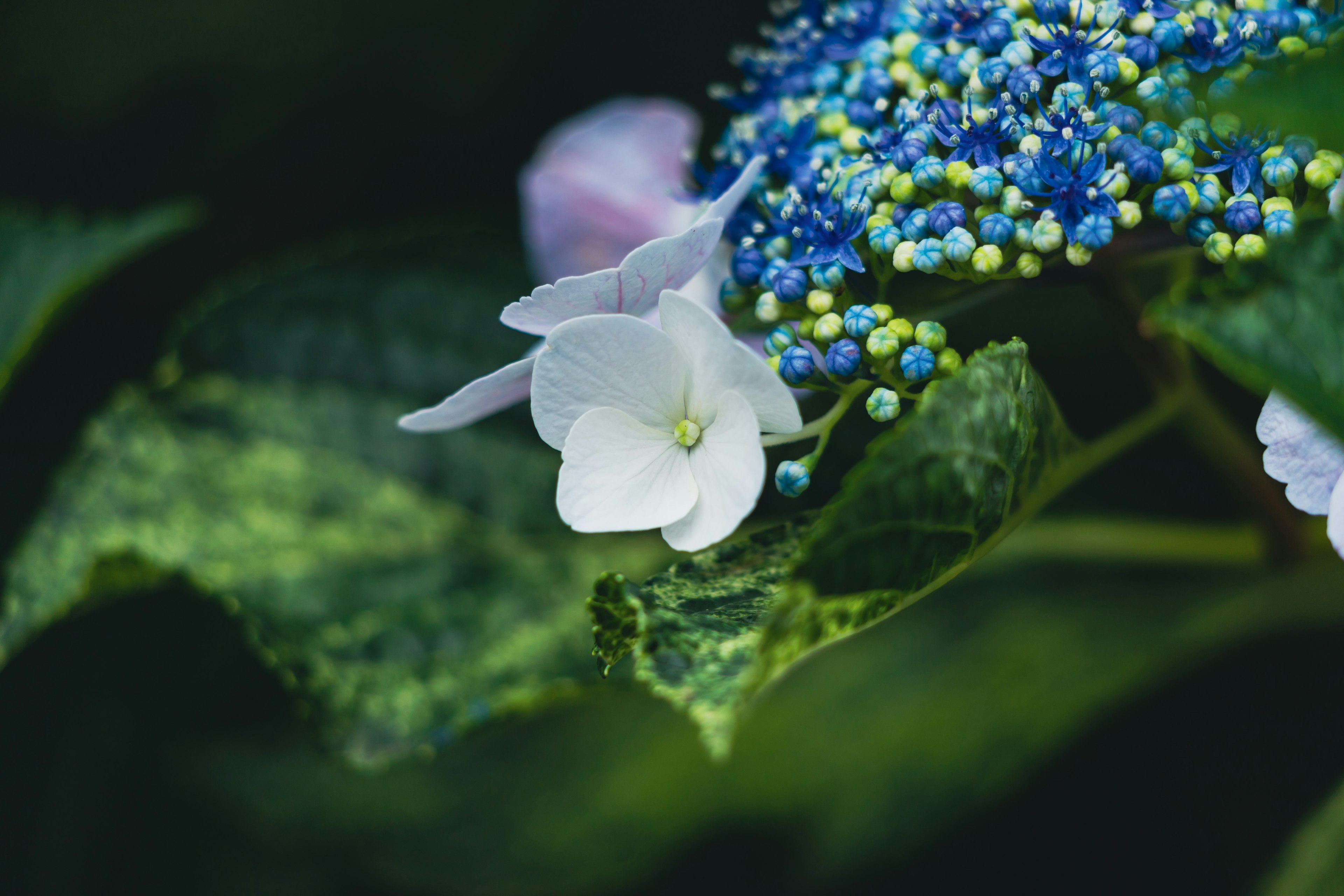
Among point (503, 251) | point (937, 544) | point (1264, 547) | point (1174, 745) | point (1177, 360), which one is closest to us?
point (937, 544)

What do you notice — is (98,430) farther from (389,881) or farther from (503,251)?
(389,881)

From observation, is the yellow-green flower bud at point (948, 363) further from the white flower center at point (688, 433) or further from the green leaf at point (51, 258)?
the green leaf at point (51, 258)

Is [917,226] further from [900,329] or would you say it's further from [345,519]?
[345,519]

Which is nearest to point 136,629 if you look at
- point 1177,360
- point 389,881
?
point 389,881

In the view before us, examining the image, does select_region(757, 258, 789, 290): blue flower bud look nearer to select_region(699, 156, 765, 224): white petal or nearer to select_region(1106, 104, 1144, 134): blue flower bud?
select_region(699, 156, 765, 224): white petal

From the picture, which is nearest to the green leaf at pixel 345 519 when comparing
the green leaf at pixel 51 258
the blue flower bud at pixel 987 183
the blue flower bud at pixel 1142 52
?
the green leaf at pixel 51 258
